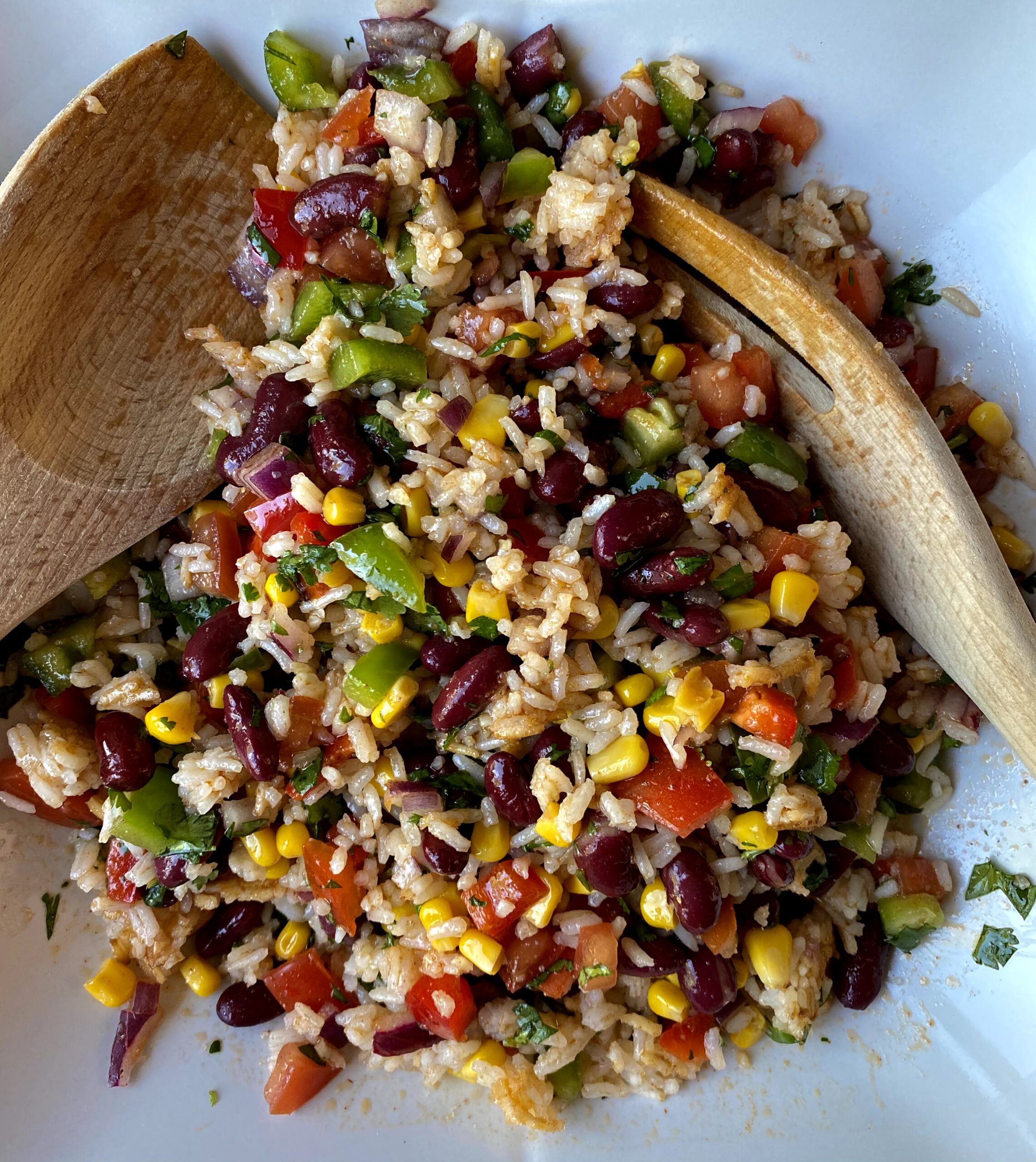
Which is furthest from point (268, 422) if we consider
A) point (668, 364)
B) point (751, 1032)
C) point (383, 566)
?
point (751, 1032)

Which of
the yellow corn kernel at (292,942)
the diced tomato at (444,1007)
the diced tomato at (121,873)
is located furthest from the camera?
the yellow corn kernel at (292,942)

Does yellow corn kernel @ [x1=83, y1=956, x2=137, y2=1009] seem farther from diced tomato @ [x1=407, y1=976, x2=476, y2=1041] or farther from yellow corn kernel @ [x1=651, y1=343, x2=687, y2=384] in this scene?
yellow corn kernel @ [x1=651, y1=343, x2=687, y2=384]

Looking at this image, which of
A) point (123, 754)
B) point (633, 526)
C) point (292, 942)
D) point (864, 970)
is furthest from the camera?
point (292, 942)

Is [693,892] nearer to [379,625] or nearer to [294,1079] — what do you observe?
[379,625]

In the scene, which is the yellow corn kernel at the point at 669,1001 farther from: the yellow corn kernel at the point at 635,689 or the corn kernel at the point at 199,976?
the corn kernel at the point at 199,976

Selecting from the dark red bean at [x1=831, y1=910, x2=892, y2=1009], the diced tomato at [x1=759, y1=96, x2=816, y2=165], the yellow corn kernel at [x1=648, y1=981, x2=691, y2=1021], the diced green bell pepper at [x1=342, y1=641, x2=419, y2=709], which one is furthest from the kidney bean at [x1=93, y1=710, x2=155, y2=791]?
the diced tomato at [x1=759, y1=96, x2=816, y2=165]

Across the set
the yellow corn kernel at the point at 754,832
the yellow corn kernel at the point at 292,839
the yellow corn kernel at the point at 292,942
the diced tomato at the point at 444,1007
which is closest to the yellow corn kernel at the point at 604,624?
the yellow corn kernel at the point at 754,832
